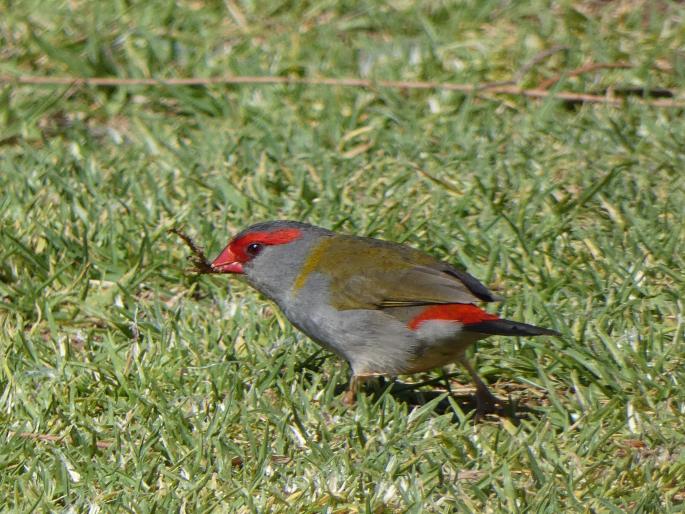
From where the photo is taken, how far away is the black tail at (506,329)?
392cm

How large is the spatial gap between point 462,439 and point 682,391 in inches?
34.3

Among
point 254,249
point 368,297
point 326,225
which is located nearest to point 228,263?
point 254,249

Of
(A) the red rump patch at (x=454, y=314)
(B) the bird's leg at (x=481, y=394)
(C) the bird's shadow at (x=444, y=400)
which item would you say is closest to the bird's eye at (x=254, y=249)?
(C) the bird's shadow at (x=444, y=400)

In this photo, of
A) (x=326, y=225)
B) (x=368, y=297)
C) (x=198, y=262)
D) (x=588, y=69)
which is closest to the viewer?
(x=368, y=297)

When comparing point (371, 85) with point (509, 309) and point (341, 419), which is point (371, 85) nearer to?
point (509, 309)

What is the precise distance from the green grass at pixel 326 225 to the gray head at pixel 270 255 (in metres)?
0.32

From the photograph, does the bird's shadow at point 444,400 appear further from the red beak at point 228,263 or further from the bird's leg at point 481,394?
the red beak at point 228,263

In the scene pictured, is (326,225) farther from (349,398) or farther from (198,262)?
(349,398)

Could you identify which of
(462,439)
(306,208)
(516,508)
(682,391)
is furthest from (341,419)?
(306,208)

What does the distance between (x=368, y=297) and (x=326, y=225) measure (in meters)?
1.26

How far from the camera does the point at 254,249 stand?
468 centimetres

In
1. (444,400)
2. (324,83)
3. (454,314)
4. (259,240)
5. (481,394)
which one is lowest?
(444,400)

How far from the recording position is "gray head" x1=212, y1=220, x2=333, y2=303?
4.63 meters

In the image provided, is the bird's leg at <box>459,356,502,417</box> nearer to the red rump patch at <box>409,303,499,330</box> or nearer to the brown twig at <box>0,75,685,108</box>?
the red rump patch at <box>409,303,499,330</box>
